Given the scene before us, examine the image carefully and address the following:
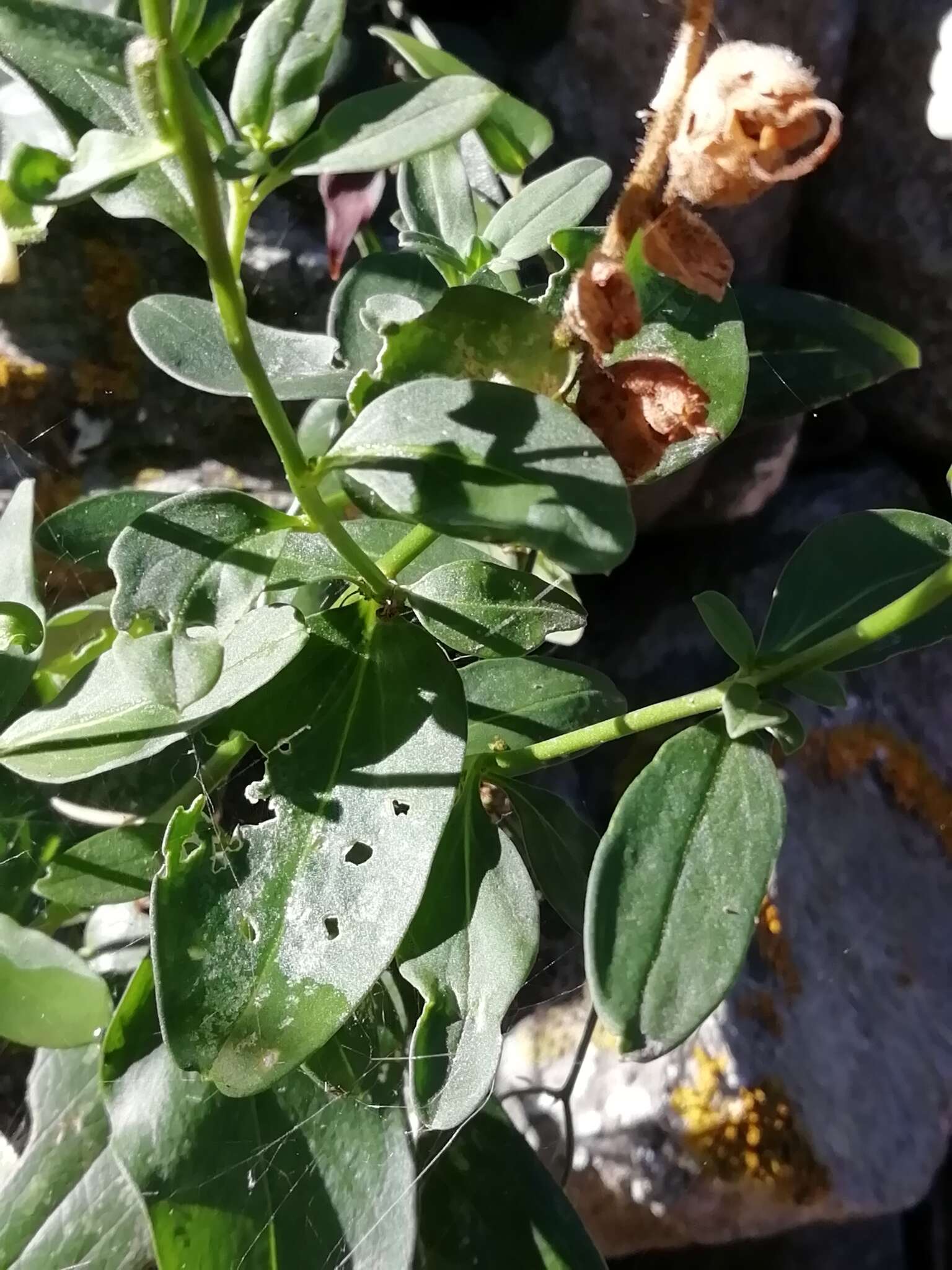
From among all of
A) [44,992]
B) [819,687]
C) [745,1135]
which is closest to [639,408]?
[819,687]

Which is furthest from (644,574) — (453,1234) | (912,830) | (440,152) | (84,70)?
(84,70)

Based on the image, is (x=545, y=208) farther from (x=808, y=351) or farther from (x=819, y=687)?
(x=819, y=687)

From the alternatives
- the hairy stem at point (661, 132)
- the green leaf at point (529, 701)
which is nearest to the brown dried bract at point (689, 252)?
the hairy stem at point (661, 132)

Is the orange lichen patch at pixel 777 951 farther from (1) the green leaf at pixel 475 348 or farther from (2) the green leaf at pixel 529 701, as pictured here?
(1) the green leaf at pixel 475 348

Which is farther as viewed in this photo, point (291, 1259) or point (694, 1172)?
point (694, 1172)

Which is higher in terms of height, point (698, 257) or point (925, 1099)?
point (698, 257)

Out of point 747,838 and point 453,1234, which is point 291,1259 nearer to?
point 453,1234
